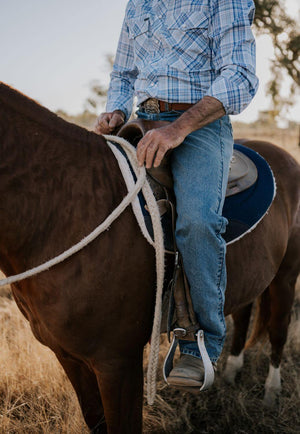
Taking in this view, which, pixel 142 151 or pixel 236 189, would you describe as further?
pixel 236 189

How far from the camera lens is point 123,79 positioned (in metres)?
2.56

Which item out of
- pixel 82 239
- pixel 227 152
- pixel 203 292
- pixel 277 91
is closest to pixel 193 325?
pixel 203 292

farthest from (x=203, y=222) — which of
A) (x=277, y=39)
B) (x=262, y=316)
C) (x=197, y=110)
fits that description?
(x=277, y=39)

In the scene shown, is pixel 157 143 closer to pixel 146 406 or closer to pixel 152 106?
pixel 152 106

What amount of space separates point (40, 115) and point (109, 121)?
0.76 meters

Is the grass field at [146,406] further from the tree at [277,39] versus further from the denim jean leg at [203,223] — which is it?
the tree at [277,39]

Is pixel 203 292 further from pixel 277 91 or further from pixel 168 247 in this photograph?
pixel 277 91

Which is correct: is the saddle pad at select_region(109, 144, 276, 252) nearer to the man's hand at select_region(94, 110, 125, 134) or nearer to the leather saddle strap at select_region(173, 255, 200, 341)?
the leather saddle strap at select_region(173, 255, 200, 341)

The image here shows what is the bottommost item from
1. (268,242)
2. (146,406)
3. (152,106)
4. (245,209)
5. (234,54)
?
(146,406)

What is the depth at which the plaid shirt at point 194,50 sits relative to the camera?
6.34 feet

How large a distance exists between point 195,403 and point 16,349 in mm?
1527

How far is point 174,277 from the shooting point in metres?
1.92

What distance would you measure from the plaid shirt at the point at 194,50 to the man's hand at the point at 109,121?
0.23m

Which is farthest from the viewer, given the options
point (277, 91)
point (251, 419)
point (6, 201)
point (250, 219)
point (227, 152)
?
point (277, 91)
